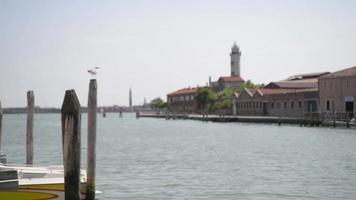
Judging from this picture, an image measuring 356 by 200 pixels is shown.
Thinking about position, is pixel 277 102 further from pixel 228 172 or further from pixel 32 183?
pixel 32 183

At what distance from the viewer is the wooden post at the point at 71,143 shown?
16.0m

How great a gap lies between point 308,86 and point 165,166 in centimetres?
8819

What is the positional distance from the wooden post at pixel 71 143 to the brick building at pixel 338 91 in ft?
231

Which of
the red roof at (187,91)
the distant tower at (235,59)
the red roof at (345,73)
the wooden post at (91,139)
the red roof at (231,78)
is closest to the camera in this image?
the wooden post at (91,139)

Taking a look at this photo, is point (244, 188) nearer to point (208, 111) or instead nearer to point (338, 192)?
point (338, 192)

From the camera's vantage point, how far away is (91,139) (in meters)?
17.5

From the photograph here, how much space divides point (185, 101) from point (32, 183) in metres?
171

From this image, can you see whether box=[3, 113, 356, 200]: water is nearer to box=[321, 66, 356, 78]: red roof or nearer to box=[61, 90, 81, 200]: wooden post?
box=[61, 90, 81, 200]: wooden post

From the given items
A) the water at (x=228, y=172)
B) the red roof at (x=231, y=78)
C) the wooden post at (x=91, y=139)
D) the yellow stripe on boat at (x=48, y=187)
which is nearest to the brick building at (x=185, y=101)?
the red roof at (x=231, y=78)

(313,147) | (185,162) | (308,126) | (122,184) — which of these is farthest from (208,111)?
(122,184)

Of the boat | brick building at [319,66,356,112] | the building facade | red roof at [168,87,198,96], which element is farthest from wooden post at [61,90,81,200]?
red roof at [168,87,198,96]

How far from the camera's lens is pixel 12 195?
15703mm

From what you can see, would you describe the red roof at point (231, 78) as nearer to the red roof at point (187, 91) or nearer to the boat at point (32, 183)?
the red roof at point (187, 91)

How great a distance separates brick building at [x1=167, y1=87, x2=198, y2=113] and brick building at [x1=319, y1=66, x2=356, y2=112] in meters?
88.7
